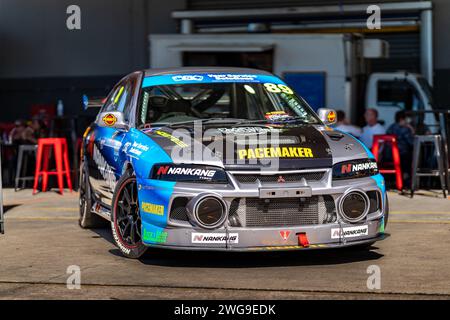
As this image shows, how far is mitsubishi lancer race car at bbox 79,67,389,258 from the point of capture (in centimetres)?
689

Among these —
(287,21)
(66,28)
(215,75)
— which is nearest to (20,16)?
(66,28)

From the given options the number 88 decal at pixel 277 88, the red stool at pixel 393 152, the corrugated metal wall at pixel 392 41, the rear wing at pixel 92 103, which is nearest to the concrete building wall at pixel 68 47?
the corrugated metal wall at pixel 392 41

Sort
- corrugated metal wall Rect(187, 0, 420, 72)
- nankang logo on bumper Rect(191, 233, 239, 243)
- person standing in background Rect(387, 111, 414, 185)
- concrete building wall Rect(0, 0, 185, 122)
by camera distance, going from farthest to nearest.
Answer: concrete building wall Rect(0, 0, 185, 122), corrugated metal wall Rect(187, 0, 420, 72), person standing in background Rect(387, 111, 414, 185), nankang logo on bumper Rect(191, 233, 239, 243)

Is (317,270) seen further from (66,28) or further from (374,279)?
(66,28)

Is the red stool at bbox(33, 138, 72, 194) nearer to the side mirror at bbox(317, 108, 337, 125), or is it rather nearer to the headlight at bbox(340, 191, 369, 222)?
the side mirror at bbox(317, 108, 337, 125)

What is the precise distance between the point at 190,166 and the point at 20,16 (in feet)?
61.6

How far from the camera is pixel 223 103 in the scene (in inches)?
356

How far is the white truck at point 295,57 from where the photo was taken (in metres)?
16.9

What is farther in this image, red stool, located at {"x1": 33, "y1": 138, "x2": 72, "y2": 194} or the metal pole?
the metal pole

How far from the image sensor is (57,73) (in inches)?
964

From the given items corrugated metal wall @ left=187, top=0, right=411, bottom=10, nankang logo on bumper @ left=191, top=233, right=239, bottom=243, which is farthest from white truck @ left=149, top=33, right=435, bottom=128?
nankang logo on bumper @ left=191, top=233, right=239, bottom=243

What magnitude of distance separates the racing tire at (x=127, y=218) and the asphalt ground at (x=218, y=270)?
0.35ft

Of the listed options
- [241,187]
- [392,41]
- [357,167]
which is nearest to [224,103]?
[357,167]

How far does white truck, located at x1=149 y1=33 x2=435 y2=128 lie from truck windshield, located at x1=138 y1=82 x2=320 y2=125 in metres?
7.92
